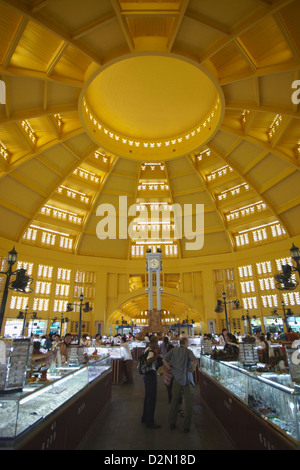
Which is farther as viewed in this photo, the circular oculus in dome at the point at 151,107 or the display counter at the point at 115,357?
the circular oculus in dome at the point at 151,107

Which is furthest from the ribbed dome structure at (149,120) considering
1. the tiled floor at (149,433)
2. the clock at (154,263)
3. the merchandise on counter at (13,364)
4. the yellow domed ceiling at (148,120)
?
the tiled floor at (149,433)

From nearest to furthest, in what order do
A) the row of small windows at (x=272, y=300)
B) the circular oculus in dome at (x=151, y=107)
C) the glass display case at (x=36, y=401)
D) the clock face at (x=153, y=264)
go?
the glass display case at (x=36, y=401) → the circular oculus in dome at (x=151, y=107) → the row of small windows at (x=272, y=300) → the clock face at (x=153, y=264)

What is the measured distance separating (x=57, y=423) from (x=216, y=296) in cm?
2912

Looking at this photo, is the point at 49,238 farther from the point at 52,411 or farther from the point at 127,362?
the point at 52,411

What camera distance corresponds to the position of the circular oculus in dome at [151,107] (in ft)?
56.9

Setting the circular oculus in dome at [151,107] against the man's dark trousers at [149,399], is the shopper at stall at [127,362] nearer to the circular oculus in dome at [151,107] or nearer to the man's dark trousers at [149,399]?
the man's dark trousers at [149,399]

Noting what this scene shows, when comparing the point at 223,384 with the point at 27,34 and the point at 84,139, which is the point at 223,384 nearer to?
the point at 27,34

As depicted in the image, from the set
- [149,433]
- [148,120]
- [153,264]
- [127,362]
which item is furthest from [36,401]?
[153,264]

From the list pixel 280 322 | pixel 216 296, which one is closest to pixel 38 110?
pixel 216 296

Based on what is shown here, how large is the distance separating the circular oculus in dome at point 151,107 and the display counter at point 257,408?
50.5ft

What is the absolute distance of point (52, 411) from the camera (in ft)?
11.6

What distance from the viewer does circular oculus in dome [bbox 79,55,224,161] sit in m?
17.3

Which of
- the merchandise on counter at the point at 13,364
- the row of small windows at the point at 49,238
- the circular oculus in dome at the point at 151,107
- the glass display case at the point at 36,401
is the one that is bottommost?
the glass display case at the point at 36,401

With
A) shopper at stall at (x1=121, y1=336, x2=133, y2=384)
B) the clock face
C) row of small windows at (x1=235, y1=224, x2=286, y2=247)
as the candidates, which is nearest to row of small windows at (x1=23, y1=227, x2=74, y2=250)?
the clock face
